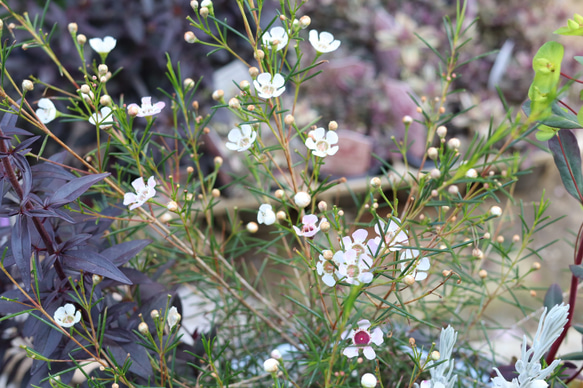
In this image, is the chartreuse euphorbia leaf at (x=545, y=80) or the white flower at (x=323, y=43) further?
the white flower at (x=323, y=43)

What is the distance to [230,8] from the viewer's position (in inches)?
46.1

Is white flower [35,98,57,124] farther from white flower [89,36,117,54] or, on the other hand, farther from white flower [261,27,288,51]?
white flower [261,27,288,51]

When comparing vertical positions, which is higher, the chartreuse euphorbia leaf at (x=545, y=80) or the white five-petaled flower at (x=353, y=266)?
the chartreuse euphorbia leaf at (x=545, y=80)

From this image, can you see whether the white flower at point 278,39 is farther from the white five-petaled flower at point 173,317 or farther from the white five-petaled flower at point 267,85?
the white five-petaled flower at point 173,317

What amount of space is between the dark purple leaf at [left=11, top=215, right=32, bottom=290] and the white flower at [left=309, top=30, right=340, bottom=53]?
257mm

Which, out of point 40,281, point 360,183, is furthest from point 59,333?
point 360,183

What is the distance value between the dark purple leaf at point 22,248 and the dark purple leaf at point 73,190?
0.09 ft

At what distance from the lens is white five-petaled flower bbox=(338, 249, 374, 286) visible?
0.29 metres

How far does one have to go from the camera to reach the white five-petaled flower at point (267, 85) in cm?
34

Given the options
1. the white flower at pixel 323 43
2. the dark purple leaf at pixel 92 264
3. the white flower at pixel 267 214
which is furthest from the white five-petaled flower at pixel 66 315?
the white flower at pixel 323 43

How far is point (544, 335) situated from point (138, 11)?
1.12m

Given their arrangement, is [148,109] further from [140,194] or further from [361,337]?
[361,337]

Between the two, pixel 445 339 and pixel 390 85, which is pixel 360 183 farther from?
pixel 445 339

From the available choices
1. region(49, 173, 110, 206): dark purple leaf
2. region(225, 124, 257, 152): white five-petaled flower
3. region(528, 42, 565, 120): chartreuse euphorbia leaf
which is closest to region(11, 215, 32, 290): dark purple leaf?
region(49, 173, 110, 206): dark purple leaf
